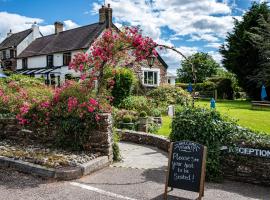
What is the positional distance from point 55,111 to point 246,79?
27776 millimetres

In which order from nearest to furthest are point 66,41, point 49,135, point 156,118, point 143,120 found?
1. point 49,135
2. point 143,120
3. point 156,118
4. point 66,41

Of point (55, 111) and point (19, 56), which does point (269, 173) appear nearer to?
point (55, 111)

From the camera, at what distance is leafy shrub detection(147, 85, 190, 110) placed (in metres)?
22.0

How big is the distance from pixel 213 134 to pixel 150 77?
25913 mm

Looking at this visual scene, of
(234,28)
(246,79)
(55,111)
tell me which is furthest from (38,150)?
(234,28)

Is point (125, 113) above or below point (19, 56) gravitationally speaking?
below

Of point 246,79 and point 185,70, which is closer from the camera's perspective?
point 246,79

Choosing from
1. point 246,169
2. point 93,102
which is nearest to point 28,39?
point 93,102

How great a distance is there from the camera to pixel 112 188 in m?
6.61

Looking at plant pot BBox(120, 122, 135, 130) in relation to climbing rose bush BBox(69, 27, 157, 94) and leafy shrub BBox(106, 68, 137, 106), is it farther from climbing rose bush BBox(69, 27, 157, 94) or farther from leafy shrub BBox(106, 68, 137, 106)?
leafy shrub BBox(106, 68, 137, 106)

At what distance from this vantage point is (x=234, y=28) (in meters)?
37.0

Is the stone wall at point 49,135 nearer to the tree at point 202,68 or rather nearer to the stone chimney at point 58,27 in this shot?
the stone chimney at point 58,27

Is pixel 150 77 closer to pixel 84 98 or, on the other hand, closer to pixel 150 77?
pixel 150 77

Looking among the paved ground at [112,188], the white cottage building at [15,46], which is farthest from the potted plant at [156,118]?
the white cottage building at [15,46]
